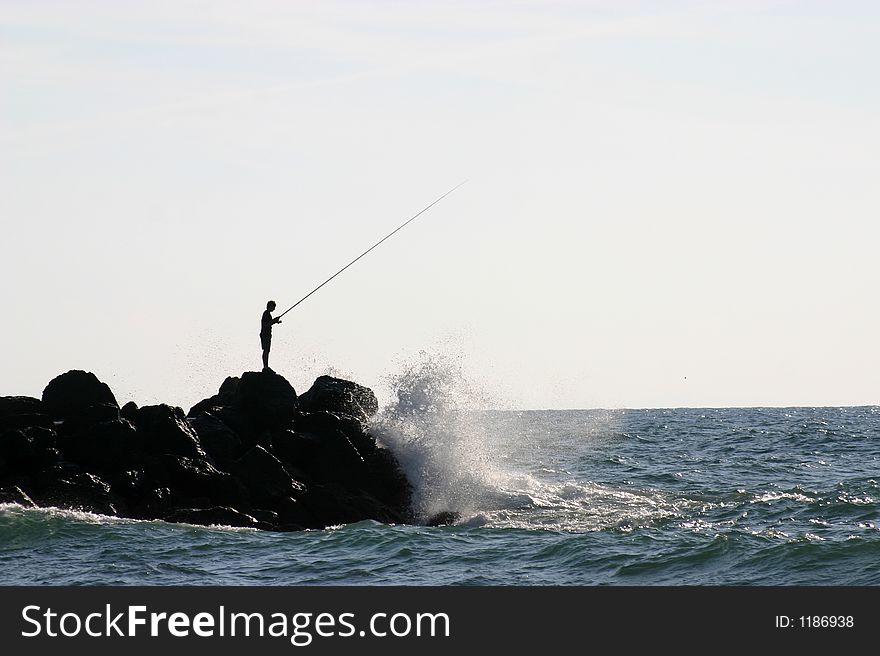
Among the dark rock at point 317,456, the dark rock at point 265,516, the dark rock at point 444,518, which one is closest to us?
the dark rock at point 265,516

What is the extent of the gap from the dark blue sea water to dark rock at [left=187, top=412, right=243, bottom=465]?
93.5 inches

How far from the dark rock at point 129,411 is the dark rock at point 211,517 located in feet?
7.66

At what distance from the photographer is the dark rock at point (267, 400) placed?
2177 centimetres

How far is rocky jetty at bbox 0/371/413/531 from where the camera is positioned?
756 inches

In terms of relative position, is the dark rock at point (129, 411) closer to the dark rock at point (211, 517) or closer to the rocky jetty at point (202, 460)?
the rocky jetty at point (202, 460)

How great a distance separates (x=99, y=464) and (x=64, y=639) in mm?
8910

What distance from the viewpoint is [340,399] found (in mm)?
23469

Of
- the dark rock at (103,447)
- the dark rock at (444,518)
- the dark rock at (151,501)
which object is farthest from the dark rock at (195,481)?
the dark rock at (444,518)

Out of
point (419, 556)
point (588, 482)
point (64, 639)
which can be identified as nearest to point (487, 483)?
point (588, 482)

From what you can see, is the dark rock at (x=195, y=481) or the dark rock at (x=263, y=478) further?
the dark rock at (x=263, y=478)

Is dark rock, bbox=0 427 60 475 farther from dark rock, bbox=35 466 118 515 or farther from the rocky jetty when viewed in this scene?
dark rock, bbox=35 466 118 515

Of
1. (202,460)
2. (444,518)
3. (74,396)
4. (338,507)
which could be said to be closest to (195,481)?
(202,460)

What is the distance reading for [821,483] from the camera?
27188mm

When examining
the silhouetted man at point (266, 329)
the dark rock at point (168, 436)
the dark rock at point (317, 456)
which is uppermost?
the silhouetted man at point (266, 329)
